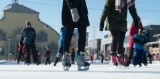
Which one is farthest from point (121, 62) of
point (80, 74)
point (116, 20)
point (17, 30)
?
point (17, 30)

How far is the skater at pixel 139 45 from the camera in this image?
6125mm

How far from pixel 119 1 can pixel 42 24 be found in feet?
145

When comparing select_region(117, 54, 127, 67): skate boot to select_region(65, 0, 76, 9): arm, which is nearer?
select_region(65, 0, 76, 9): arm

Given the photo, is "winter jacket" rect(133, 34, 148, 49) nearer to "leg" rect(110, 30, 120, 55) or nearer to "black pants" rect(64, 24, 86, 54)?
"leg" rect(110, 30, 120, 55)

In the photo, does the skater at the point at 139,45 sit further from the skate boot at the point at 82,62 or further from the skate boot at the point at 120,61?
the skate boot at the point at 82,62

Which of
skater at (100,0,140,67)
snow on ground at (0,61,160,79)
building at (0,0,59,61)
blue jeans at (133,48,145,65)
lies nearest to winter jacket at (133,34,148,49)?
blue jeans at (133,48,145,65)

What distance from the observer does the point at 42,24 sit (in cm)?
4791

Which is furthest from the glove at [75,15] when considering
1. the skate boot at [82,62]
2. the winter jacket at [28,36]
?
the winter jacket at [28,36]

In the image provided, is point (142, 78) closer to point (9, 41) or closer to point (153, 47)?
point (9, 41)

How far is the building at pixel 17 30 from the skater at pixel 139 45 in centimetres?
3850

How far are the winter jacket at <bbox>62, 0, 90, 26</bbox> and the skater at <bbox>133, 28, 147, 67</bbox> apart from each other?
2.54m

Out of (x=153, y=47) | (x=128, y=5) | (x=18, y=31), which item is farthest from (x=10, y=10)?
(x=128, y=5)

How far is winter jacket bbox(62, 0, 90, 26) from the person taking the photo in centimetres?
379

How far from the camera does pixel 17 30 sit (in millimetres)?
45938
